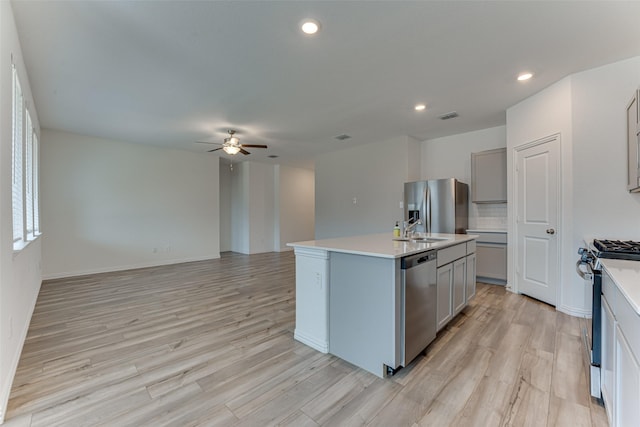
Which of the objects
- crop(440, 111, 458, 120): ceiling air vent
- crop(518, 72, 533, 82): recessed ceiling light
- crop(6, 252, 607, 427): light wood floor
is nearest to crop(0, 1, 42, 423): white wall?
crop(6, 252, 607, 427): light wood floor

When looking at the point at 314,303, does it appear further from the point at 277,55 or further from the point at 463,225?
the point at 463,225

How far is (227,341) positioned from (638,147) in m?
3.96

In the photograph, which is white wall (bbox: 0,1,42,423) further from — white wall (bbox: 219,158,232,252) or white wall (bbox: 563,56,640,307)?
white wall (bbox: 219,158,232,252)

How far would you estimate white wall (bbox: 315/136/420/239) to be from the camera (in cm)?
544

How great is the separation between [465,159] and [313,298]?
4239 mm

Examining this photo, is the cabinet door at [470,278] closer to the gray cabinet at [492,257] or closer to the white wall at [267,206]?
the gray cabinet at [492,257]

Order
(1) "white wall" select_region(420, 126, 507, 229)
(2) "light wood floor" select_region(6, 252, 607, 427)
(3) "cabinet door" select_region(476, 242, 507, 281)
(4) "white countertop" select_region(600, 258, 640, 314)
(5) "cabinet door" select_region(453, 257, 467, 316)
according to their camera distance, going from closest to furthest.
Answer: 1. (4) "white countertop" select_region(600, 258, 640, 314)
2. (2) "light wood floor" select_region(6, 252, 607, 427)
3. (5) "cabinet door" select_region(453, 257, 467, 316)
4. (3) "cabinet door" select_region(476, 242, 507, 281)
5. (1) "white wall" select_region(420, 126, 507, 229)

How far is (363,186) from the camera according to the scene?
6.03 m

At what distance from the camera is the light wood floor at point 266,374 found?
1.60m

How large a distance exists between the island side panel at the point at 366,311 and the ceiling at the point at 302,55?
183cm

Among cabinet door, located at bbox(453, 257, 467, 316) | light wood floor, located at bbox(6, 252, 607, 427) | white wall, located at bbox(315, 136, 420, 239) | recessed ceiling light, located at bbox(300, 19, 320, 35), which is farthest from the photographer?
white wall, located at bbox(315, 136, 420, 239)

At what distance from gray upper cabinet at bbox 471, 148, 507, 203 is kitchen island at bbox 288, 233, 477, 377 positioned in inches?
90.0

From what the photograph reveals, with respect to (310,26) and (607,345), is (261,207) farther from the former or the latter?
(607,345)

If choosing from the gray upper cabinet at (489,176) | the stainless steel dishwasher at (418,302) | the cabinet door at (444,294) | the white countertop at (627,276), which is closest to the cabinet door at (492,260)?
the gray upper cabinet at (489,176)
